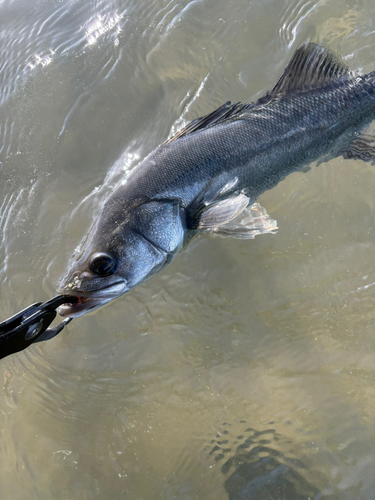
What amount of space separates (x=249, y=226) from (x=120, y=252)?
3.12 feet

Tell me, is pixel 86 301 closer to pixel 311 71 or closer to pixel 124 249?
pixel 124 249

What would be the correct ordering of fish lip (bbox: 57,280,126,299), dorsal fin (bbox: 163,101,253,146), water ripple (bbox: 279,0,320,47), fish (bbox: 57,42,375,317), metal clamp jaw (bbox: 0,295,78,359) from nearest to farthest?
metal clamp jaw (bbox: 0,295,78,359) → fish lip (bbox: 57,280,126,299) → fish (bbox: 57,42,375,317) → dorsal fin (bbox: 163,101,253,146) → water ripple (bbox: 279,0,320,47)

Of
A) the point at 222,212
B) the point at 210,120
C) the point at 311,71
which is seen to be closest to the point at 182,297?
the point at 222,212

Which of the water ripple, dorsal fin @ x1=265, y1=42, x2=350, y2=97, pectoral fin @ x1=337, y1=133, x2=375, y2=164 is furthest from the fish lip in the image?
the water ripple

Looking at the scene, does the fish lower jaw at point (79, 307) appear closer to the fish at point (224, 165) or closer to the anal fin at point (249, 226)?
the fish at point (224, 165)

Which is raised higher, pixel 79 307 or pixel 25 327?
pixel 25 327

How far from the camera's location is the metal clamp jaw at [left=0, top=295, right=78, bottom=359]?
6.48ft

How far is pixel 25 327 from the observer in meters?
2.02

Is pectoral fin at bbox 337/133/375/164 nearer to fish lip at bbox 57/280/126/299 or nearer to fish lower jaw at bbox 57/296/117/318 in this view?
fish lip at bbox 57/280/126/299

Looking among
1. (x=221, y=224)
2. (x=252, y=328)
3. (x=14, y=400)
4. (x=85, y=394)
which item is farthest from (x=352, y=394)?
(x=14, y=400)

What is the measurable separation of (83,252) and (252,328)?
1619 millimetres

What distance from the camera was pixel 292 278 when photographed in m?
3.45

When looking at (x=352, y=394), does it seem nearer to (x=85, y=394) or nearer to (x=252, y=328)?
(x=252, y=328)

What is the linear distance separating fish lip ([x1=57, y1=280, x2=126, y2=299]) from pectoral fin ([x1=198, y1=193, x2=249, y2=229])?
2.20ft
